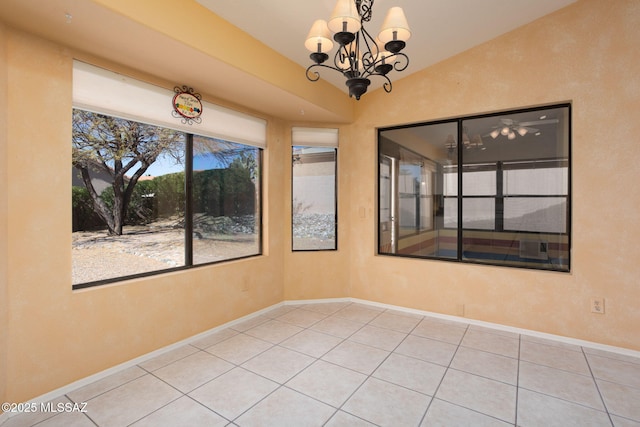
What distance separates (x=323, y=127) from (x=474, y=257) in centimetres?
261

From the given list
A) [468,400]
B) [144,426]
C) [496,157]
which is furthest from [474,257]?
[144,426]

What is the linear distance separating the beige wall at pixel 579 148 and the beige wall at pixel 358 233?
11 mm

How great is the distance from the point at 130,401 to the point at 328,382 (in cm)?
143

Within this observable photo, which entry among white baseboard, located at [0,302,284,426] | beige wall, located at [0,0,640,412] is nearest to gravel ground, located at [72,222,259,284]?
beige wall, located at [0,0,640,412]

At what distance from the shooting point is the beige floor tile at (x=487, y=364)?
245 cm

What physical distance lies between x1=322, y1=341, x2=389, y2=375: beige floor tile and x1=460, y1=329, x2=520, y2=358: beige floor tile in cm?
94

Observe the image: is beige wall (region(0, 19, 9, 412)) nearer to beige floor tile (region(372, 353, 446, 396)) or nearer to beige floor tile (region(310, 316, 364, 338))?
beige floor tile (region(310, 316, 364, 338))

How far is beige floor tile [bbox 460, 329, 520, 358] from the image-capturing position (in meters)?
2.87

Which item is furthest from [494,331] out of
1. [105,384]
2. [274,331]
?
[105,384]

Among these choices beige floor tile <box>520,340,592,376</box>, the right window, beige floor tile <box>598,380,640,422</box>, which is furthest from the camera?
the right window

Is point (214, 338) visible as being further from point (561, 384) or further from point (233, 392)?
point (561, 384)

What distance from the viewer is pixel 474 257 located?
3.62 meters

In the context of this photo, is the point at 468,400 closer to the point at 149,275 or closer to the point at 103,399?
the point at 103,399

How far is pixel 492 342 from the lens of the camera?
3059 mm
